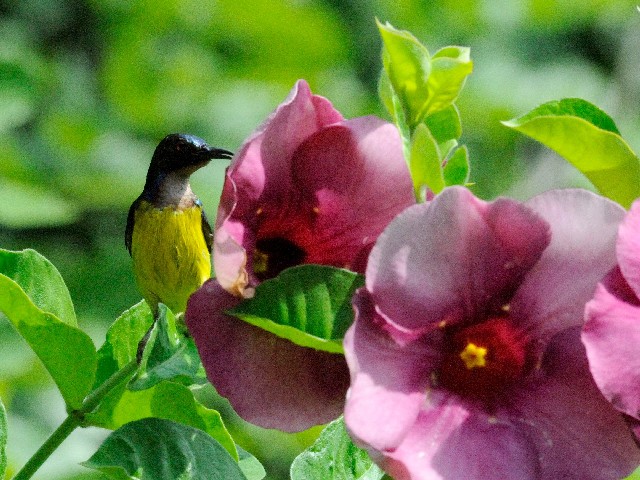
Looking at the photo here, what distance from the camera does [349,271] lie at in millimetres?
905

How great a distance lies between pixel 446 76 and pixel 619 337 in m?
0.29

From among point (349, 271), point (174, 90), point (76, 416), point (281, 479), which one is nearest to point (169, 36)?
point (174, 90)

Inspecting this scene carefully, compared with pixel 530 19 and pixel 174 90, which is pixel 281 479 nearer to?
pixel 174 90

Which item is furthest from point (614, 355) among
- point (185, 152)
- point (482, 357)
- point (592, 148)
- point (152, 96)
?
point (152, 96)

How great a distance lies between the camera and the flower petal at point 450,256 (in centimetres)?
85

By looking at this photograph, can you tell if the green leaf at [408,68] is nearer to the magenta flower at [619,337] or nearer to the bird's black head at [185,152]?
the magenta flower at [619,337]

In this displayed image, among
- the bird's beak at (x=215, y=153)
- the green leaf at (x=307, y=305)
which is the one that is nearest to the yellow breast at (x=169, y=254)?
the bird's beak at (x=215, y=153)

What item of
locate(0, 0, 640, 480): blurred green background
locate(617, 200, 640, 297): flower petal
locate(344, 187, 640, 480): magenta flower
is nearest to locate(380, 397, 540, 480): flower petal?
locate(344, 187, 640, 480): magenta flower

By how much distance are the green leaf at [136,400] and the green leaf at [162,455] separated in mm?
68

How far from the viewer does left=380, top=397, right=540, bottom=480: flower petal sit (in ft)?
2.78

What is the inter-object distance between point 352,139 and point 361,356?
21 centimetres

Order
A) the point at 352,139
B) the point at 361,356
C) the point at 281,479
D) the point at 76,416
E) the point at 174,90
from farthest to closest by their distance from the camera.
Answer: the point at 174,90 < the point at 281,479 < the point at 76,416 < the point at 352,139 < the point at 361,356

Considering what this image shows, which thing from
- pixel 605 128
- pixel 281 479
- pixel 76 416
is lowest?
pixel 281 479

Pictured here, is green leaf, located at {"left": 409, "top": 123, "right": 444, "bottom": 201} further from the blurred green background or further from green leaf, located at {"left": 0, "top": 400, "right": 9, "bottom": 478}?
the blurred green background
